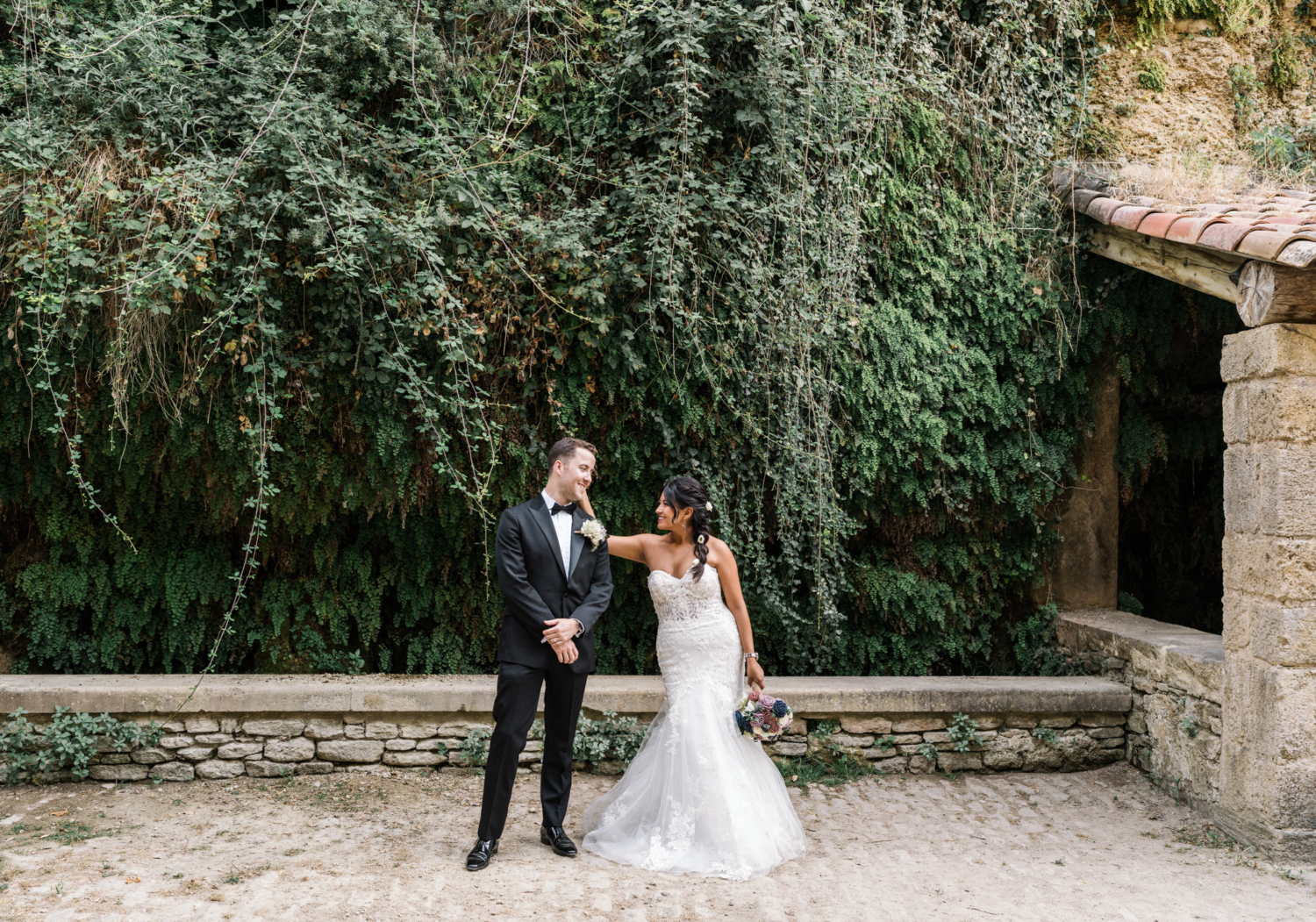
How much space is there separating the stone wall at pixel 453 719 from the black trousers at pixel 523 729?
122 centimetres

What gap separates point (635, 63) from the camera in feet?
19.5

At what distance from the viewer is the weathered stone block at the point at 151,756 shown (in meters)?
5.38

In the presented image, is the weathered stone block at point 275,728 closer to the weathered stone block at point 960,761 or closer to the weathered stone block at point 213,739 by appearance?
the weathered stone block at point 213,739

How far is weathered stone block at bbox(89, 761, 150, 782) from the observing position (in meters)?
5.34

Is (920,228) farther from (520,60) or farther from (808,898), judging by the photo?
(808,898)

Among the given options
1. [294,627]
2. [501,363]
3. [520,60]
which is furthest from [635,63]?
[294,627]

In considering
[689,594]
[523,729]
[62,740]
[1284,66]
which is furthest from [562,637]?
[1284,66]

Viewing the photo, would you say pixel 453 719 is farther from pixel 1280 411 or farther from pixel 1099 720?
pixel 1280 411

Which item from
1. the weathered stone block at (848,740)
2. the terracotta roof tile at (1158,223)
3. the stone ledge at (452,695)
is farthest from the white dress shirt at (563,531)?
the terracotta roof tile at (1158,223)

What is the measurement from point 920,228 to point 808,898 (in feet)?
15.6

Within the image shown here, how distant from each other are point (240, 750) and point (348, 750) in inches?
24.7

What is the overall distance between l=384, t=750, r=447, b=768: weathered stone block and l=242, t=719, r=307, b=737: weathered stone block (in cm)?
54

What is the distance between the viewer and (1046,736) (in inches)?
235

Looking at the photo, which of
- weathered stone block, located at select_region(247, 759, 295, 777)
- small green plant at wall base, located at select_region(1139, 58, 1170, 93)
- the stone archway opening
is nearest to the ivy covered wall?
weathered stone block, located at select_region(247, 759, 295, 777)
